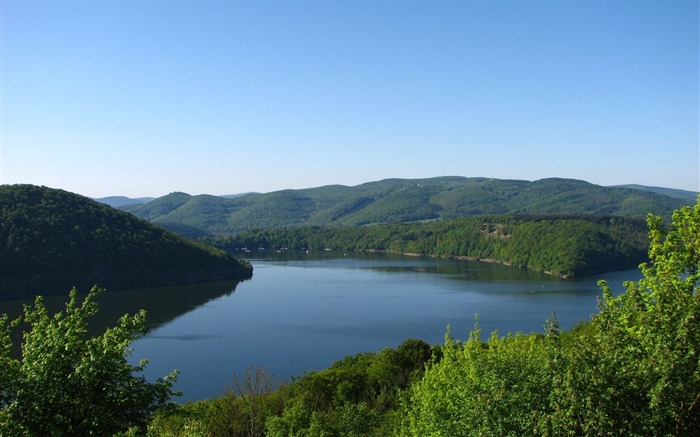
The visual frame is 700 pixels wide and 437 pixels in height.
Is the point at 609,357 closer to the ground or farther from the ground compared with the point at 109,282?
farther from the ground

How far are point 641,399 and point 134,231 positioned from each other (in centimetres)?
6976

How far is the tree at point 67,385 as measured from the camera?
7191 mm

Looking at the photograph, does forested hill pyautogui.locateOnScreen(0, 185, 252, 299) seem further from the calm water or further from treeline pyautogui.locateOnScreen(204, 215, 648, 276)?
treeline pyautogui.locateOnScreen(204, 215, 648, 276)

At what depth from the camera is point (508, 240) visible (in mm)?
100500

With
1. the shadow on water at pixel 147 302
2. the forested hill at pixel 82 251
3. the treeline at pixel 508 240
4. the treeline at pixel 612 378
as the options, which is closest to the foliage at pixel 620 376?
the treeline at pixel 612 378

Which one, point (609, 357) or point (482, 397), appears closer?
point (609, 357)

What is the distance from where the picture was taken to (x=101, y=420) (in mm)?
7637

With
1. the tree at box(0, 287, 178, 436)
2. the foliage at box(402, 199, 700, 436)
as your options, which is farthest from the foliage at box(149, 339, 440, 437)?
the foliage at box(402, 199, 700, 436)

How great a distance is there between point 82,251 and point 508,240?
66.2m

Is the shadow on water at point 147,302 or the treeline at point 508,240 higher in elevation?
the treeline at point 508,240

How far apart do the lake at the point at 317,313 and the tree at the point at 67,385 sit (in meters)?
18.1

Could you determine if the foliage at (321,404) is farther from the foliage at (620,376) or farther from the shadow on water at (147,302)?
the shadow on water at (147,302)

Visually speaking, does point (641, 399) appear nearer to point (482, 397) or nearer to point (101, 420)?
point (482, 397)

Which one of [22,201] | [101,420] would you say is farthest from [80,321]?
[22,201]
